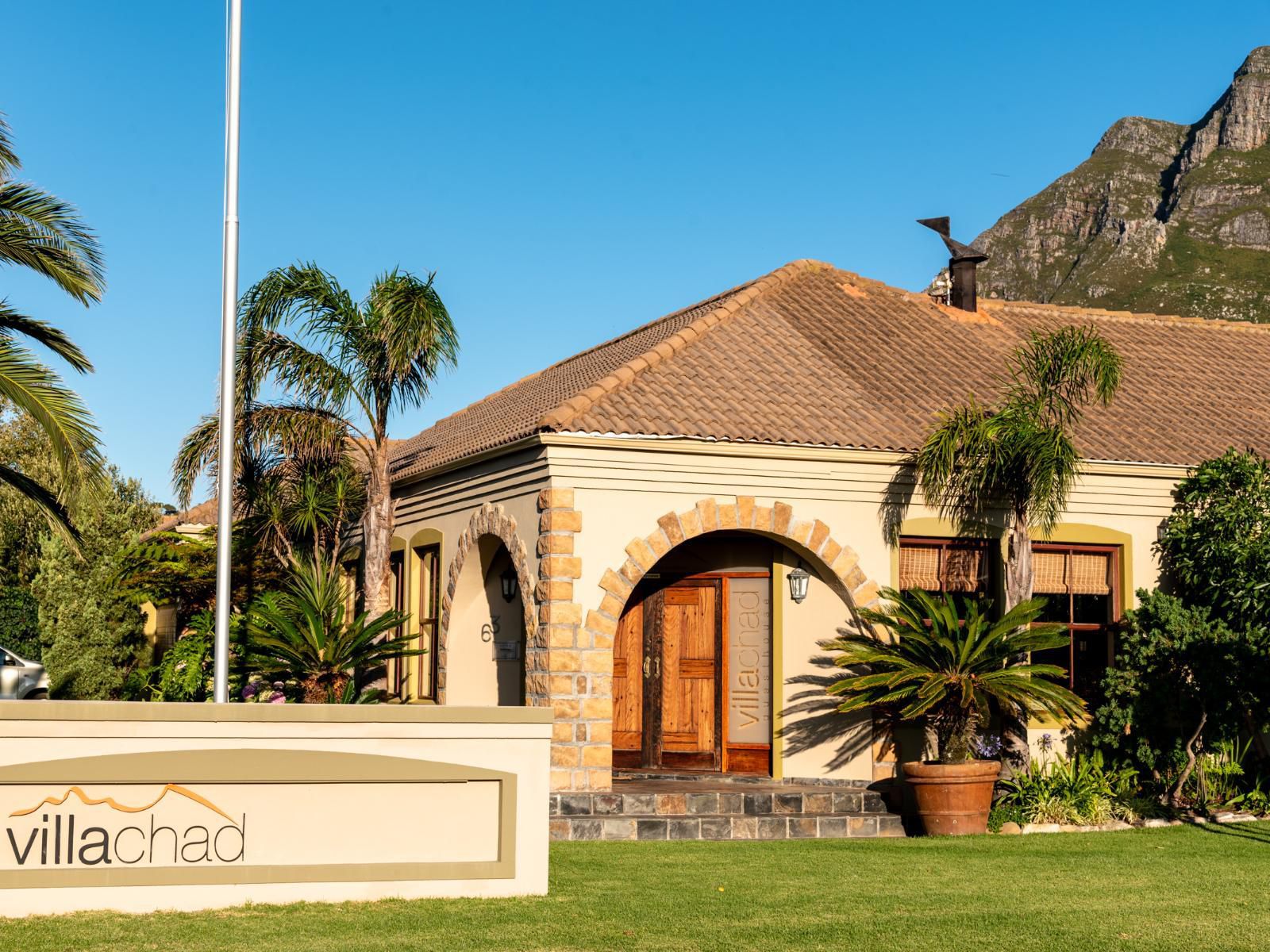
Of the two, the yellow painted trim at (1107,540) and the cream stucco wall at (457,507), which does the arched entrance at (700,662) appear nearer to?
the cream stucco wall at (457,507)

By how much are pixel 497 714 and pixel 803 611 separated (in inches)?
248

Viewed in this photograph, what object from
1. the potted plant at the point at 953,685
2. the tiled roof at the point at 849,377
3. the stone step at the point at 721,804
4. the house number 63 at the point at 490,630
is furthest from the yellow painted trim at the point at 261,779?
the house number 63 at the point at 490,630

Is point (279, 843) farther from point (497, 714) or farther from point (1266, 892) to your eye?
point (1266, 892)

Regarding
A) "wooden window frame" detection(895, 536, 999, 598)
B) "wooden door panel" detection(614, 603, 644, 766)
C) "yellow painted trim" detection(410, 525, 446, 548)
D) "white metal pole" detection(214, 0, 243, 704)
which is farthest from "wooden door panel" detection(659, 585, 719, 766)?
"white metal pole" detection(214, 0, 243, 704)

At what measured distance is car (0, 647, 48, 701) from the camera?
82.6 feet

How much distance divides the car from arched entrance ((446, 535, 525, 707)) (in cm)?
1085

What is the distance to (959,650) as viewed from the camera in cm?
1389

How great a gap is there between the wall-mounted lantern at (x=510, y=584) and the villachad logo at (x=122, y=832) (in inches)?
317

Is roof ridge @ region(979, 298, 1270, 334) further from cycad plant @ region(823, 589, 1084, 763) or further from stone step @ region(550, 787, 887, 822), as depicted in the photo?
stone step @ region(550, 787, 887, 822)

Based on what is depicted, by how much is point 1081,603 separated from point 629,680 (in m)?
5.11

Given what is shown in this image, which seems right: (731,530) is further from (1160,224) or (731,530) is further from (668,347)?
(1160,224)

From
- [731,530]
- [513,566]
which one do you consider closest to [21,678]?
[513,566]

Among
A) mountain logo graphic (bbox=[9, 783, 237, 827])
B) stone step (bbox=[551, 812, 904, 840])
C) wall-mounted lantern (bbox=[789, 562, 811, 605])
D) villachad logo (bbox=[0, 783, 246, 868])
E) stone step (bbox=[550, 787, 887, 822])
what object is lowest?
stone step (bbox=[551, 812, 904, 840])

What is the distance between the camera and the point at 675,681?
647 inches
